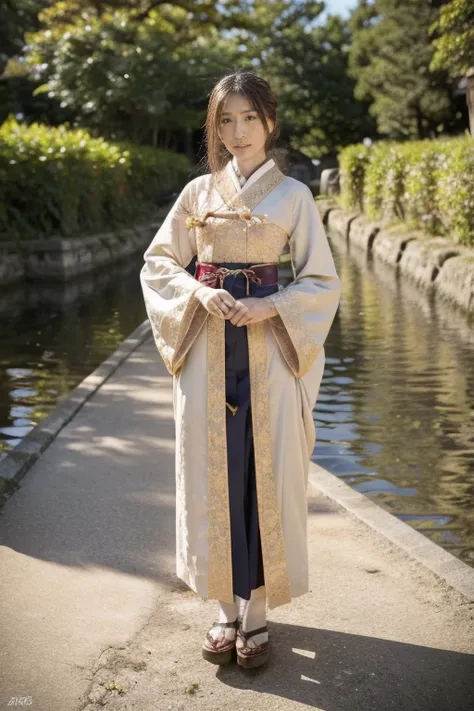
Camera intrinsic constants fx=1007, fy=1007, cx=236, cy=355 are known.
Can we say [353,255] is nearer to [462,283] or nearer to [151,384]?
[462,283]

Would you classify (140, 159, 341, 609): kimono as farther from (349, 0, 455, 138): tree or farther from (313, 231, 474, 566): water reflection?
(349, 0, 455, 138): tree

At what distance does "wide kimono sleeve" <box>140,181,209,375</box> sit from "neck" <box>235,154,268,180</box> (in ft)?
0.56

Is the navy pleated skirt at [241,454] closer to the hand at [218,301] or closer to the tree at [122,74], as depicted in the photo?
the hand at [218,301]

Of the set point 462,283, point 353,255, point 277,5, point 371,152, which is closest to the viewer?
point 462,283

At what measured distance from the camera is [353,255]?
16281mm

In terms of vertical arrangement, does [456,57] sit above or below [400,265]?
above

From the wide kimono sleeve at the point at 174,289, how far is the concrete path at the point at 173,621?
855mm

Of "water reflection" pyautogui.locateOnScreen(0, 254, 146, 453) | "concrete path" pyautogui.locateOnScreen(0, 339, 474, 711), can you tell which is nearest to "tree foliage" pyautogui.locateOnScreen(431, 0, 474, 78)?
"water reflection" pyautogui.locateOnScreen(0, 254, 146, 453)

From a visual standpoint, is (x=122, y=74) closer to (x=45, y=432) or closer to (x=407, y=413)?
(x=407, y=413)

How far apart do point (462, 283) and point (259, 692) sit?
8.15m

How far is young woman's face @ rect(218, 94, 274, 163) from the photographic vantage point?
9.64 feet

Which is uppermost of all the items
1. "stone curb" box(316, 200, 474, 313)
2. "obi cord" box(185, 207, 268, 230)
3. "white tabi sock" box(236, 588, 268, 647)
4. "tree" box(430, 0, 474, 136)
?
→ "tree" box(430, 0, 474, 136)

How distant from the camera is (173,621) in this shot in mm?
3211

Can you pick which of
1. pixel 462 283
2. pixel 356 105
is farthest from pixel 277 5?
pixel 462 283
